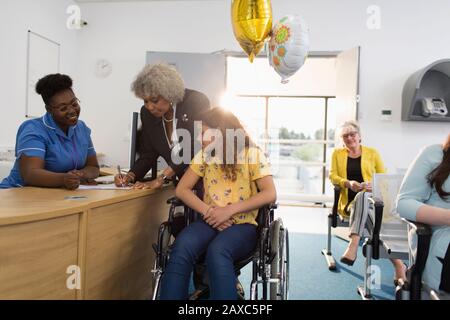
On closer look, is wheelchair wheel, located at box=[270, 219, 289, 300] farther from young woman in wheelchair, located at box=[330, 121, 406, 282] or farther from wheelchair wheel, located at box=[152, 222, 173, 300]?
young woman in wheelchair, located at box=[330, 121, 406, 282]

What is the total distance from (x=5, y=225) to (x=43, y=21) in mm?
3803

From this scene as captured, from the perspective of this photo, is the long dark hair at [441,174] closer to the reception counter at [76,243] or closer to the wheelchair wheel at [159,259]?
the wheelchair wheel at [159,259]

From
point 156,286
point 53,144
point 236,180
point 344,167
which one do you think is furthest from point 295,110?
point 156,286

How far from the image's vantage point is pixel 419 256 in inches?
56.2

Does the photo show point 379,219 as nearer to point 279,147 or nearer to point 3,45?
point 3,45

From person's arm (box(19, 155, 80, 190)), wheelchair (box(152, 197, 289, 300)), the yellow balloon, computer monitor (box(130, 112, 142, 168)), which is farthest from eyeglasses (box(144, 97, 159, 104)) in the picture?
the yellow balloon

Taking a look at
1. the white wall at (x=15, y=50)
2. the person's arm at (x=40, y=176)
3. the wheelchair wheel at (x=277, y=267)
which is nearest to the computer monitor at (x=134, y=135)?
the person's arm at (x=40, y=176)

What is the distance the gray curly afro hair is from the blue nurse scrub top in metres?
0.44

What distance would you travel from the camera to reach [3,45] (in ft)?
11.8

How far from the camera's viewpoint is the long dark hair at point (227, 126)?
1.88 meters

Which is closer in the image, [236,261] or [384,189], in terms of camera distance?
[236,261]
